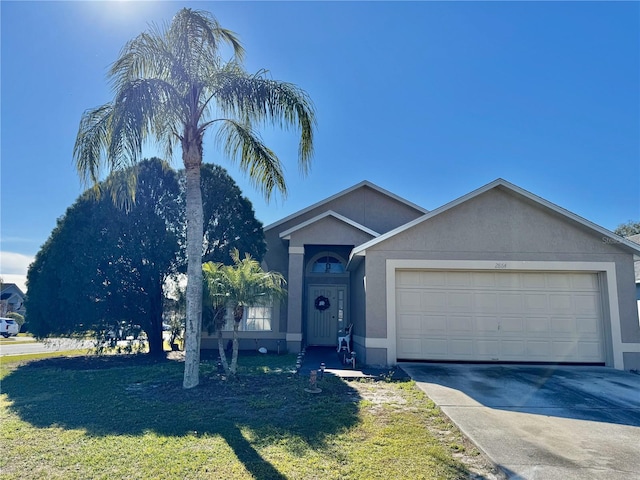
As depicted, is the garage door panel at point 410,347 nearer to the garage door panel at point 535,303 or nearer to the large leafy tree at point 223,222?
the garage door panel at point 535,303

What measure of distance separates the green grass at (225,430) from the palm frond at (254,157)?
4.43 m

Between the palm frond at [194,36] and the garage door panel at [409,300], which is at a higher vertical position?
the palm frond at [194,36]

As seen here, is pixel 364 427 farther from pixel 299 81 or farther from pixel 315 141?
pixel 299 81

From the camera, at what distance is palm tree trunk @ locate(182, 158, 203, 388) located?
7.71 metres

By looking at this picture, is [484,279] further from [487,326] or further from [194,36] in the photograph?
[194,36]

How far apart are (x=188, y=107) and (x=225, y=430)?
20.3ft

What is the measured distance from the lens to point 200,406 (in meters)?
6.54

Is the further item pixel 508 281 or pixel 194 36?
pixel 508 281

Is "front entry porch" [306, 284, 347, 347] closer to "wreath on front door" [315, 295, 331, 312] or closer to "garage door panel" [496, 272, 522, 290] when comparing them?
"wreath on front door" [315, 295, 331, 312]

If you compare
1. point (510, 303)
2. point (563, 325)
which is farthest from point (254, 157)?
point (563, 325)

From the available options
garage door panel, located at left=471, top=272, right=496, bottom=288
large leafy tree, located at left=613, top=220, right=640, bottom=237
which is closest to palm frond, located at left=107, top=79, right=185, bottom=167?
garage door panel, located at left=471, top=272, right=496, bottom=288

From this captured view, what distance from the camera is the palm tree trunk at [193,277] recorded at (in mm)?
7711

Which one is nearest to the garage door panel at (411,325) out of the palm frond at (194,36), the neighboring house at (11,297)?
the palm frond at (194,36)

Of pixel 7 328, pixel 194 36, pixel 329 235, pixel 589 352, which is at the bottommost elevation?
pixel 7 328
